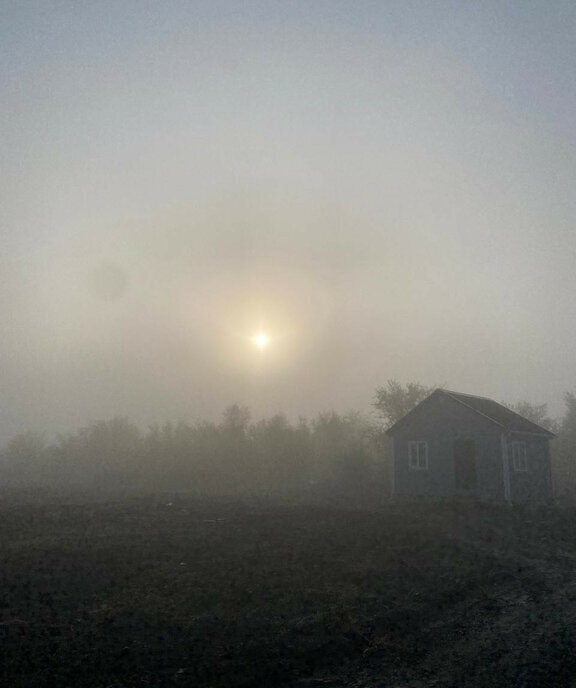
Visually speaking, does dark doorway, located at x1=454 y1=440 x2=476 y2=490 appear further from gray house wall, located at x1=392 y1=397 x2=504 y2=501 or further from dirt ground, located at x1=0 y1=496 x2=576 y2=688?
dirt ground, located at x1=0 y1=496 x2=576 y2=688

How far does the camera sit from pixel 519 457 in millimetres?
33250

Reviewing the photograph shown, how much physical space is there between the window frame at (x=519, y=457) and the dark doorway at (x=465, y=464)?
2334 millimetres

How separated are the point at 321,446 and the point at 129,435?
25.5m

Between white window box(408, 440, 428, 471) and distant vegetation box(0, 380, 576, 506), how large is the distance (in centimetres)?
399

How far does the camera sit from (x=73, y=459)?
66.6 meters

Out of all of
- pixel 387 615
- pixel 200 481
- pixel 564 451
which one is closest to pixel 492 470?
pixel 387 615

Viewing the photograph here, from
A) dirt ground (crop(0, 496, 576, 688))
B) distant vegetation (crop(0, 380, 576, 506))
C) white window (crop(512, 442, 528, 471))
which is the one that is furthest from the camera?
distant vegetation (crop(0, 380, 576, 506))

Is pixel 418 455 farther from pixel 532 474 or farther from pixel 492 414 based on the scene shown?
pixel 532 474

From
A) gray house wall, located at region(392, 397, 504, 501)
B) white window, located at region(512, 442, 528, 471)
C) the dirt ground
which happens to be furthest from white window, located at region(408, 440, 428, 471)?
the dirt ground

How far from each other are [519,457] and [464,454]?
10.8 ft

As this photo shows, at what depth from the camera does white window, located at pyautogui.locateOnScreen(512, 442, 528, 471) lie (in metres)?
32.5

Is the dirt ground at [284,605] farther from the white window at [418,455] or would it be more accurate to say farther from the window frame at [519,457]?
the white window at [418,455]

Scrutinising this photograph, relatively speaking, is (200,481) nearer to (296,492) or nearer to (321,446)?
(296,492)

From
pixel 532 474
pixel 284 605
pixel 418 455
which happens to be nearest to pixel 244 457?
pixel 418 455
